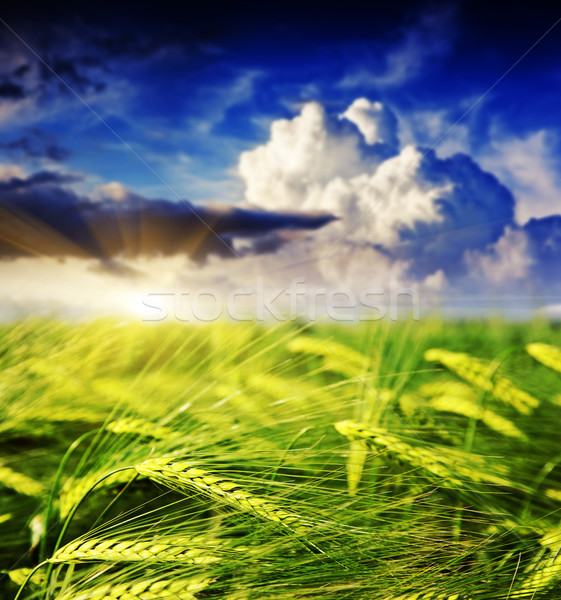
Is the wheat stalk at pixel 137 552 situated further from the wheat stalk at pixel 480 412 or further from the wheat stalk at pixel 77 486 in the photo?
the wheat stalk at pixel 480 412

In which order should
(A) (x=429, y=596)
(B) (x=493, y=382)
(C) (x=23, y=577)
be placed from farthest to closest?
(B) (x=493, y=382) → (C) (x=23, y=577) → (A) (x=429, y=596)

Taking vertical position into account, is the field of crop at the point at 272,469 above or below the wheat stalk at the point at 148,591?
above

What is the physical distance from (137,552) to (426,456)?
1.01 feet

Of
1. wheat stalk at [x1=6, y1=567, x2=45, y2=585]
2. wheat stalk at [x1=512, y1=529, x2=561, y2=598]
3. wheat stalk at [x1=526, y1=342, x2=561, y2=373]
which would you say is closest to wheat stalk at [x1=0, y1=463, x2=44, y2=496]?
wheat stalk at [x1=6, y1=567, x2=45, y2=585]

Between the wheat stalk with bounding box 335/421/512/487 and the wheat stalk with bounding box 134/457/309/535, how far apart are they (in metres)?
0.13

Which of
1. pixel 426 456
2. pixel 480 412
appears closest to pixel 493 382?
pixel 480 412

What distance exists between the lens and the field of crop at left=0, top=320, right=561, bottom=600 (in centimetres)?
40

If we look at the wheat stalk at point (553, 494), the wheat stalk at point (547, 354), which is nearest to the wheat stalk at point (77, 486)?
the wheat stalk at point (553, 494)

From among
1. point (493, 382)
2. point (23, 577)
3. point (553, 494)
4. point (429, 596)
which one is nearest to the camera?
point (429, 596)

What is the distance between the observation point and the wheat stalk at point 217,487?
0.42m

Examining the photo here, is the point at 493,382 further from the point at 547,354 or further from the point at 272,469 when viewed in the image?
the point at 272,469

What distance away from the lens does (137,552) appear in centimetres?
41

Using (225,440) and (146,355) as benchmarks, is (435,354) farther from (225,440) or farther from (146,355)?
(146,355)

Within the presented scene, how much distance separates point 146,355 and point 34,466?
1.29 feet
